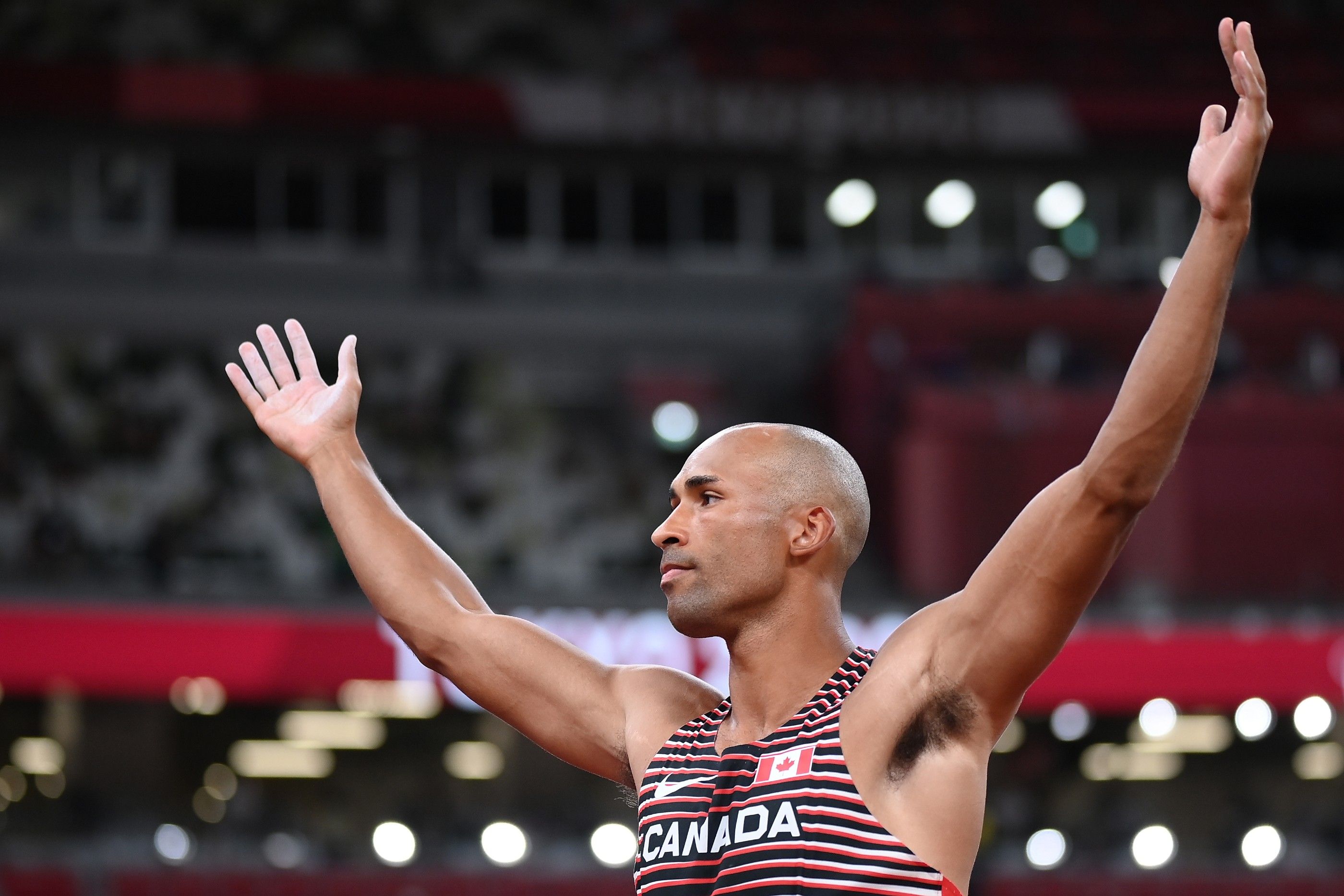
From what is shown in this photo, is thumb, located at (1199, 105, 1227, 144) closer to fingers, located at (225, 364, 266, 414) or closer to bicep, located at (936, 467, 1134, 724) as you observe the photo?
bicep, located at (936, 467, 1134, 724)

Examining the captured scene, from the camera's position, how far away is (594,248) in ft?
80.8

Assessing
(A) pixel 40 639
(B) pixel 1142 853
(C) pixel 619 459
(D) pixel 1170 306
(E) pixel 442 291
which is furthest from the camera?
(E) pixel 442 291

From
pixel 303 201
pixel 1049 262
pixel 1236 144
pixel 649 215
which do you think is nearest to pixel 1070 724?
pixel 1049 262

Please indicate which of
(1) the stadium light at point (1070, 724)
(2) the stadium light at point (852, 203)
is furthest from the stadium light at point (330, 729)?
(2) the stadium light at point (852, 203)

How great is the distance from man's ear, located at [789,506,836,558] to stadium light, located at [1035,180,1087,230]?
2301 centimetres

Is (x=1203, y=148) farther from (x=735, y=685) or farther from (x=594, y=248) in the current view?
(x=594, y=248)

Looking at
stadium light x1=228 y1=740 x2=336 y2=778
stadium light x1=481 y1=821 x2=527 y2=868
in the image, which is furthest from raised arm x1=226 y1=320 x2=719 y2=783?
stadium light x1=228 y1=740 x2=336 y2=778

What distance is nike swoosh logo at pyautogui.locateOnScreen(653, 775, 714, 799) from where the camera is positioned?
2.91 metres

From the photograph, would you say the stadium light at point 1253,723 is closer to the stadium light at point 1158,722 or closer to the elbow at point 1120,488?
the stadium light at point 1158,722

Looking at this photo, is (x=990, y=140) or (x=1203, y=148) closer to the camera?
(x=1203, y=148)

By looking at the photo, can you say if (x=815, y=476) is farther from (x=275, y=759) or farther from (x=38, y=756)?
(x=38, y=756)

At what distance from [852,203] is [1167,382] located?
22850mm

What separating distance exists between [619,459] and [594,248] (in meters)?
4.21

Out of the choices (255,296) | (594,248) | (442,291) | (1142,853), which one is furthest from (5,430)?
(1142,853)
